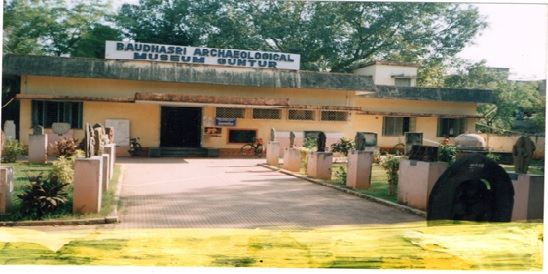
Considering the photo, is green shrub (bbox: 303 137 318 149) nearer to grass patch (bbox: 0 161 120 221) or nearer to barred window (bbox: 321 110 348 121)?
barred window (bbox: 321 110 348 121)

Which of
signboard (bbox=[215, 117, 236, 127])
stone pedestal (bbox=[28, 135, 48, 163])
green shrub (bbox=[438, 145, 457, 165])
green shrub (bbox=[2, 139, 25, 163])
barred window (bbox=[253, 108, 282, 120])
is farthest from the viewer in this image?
barred window (bbox=[253, 108, 282, 120])

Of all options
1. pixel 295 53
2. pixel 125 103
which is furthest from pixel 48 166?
pixel 295 53

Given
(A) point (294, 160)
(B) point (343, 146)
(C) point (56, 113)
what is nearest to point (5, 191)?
(C) point (56, 113)

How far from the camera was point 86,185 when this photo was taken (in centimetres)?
734

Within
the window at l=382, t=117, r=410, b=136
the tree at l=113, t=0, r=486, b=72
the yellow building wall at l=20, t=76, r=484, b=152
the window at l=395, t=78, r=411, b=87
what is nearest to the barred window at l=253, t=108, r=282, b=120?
the yellow building wall at l=20, t=76, r=484, b=152

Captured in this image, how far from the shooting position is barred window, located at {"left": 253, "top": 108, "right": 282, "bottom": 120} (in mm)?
17953

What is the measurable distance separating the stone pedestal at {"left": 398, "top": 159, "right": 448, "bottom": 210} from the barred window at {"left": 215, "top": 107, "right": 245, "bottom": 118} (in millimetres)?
9561

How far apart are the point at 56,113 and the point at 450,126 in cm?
1386

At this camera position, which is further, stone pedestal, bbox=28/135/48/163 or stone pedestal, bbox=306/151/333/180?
stone pedestal, bbox=28/135/48/163

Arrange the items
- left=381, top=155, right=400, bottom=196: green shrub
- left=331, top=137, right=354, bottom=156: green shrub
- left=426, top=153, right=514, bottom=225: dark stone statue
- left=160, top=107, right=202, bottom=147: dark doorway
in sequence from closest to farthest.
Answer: left=426, top=153, right=514, bottom=225: dark stone statue < left=381, top=155, right=400, bottom=196: green shrub < left=160, top=107, right=202, bottom=147: dark doorway < left=331, top=137, right=354, bottom=156: green shrub

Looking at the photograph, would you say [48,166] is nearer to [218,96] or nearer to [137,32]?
[137,32]

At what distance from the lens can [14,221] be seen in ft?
22.0

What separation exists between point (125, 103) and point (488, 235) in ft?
40.0

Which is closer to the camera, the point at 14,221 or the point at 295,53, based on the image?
the point at 14,221
